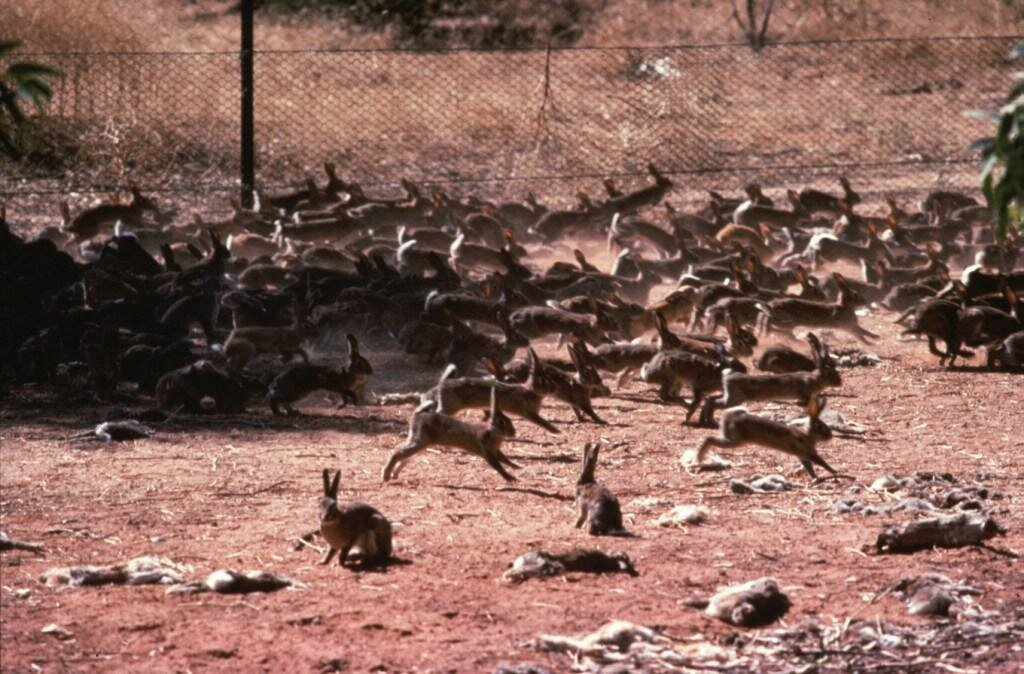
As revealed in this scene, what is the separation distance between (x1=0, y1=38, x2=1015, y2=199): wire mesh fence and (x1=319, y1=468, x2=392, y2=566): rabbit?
12.2 m

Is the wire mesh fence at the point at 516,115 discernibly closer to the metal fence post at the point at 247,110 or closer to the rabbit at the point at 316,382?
the metal fence post at the point at 247,110

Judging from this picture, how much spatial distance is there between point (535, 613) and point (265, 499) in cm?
245

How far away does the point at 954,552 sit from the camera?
9.83m

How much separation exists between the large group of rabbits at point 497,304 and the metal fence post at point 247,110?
521 millimetres

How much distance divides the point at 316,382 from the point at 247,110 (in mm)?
8258

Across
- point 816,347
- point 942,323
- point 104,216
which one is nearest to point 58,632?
point 816,347

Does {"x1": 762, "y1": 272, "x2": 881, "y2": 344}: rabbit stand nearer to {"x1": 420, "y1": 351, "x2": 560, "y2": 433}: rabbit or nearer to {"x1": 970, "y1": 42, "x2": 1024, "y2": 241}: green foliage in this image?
{"x1": 420, "y1": 351, "x2": 560, "y2": 433}: rabbit

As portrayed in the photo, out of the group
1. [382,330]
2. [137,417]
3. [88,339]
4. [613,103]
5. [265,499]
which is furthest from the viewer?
[613,103]

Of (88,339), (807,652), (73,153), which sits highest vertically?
(73,153)

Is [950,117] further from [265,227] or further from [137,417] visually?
[137,417]

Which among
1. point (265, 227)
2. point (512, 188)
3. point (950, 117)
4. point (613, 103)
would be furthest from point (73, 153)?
point (950, 117)

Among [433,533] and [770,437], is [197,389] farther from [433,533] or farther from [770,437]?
[770,437]

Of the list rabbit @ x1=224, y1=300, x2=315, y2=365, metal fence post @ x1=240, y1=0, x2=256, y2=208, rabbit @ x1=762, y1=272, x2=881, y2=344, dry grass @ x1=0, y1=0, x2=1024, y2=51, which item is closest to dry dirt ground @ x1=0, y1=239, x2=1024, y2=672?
rabbit @ x1=224, y1=300, x2=315, y2=365

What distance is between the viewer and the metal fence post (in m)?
20.6
